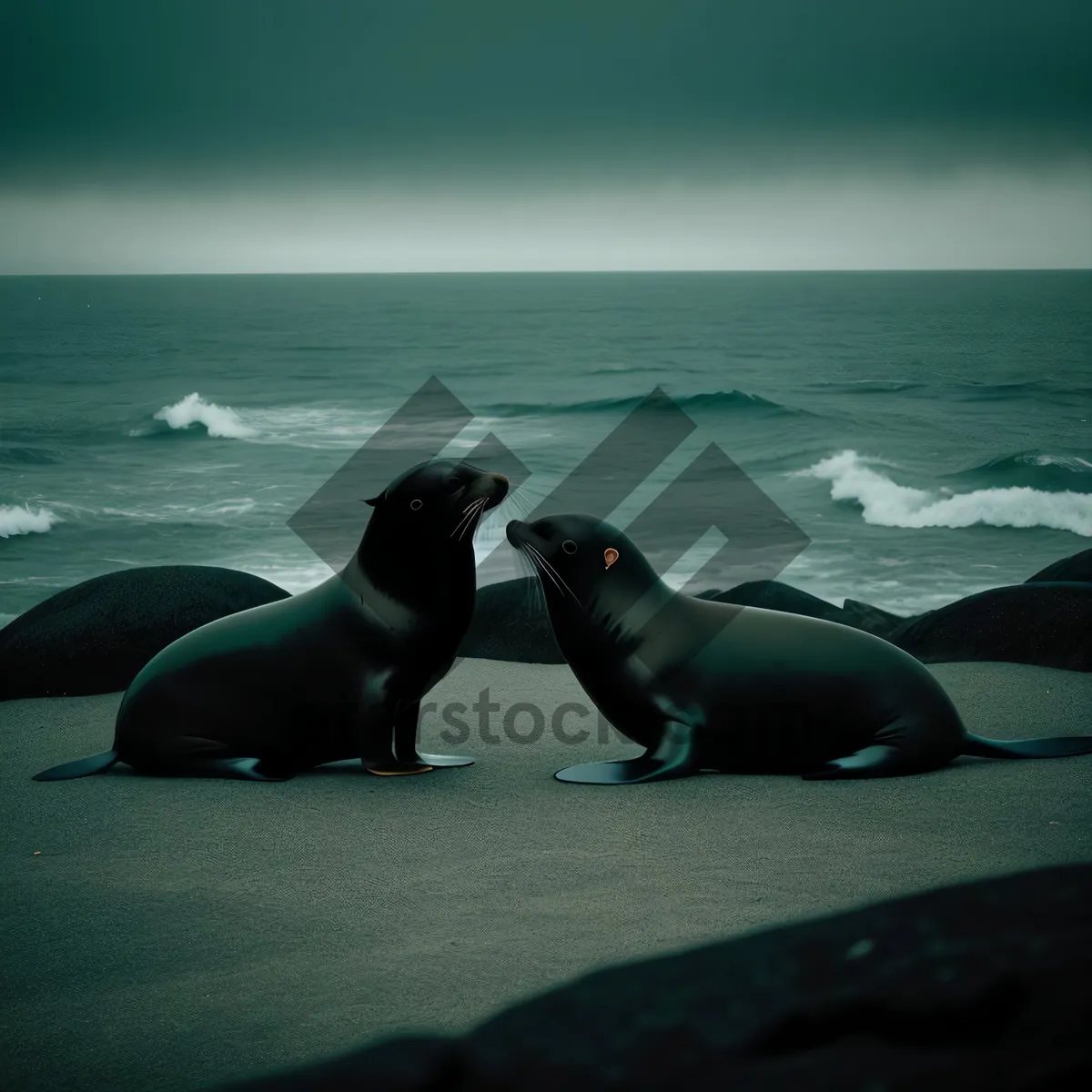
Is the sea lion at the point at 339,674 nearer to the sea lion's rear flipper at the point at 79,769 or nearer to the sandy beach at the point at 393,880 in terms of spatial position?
the sea lion's rear flipper at the point at 79,769

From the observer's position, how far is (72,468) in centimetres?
2434

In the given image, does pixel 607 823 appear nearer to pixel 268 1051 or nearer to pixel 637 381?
pixel 268 1051

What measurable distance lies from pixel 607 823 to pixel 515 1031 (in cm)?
344

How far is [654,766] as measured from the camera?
16.6 feet

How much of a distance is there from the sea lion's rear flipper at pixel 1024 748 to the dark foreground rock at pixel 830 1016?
162 inches

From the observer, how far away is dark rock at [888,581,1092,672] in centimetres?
679

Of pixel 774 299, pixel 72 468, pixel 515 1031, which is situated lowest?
pixel 72 468

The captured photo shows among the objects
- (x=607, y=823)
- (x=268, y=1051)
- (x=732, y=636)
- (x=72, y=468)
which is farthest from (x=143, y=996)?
(x=72, y=468)

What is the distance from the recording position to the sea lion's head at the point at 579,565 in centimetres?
544

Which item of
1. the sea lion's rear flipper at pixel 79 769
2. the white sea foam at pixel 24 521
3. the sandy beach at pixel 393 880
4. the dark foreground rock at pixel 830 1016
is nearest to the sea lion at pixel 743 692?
the sandy beach at pixel 393 880

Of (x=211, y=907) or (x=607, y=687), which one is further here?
(x=607, y=687)

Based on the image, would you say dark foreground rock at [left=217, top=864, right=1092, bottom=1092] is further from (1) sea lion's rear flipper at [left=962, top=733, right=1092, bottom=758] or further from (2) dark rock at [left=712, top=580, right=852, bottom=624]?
(2) dark rock at [left=712, top=580, right=852, bottom=624]

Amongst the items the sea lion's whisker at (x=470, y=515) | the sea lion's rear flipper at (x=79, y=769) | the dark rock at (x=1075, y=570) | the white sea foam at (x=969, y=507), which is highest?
the sea lion's whisker at (x=470, y=515)

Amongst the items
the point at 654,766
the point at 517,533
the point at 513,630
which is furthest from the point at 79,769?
the point at 513,630
